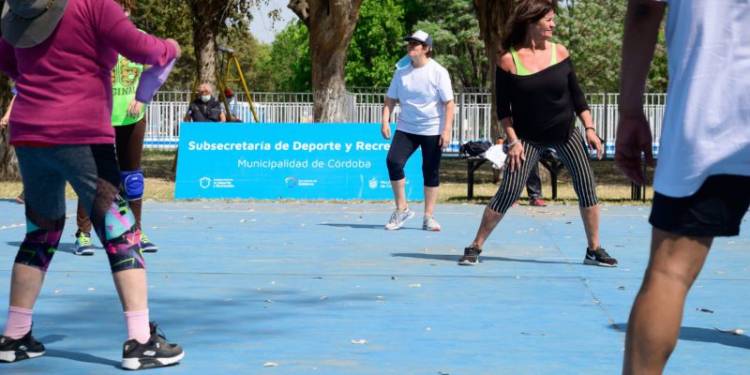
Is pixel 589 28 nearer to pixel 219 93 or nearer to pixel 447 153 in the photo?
pixel 447 153

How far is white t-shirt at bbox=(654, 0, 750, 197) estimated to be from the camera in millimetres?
3303

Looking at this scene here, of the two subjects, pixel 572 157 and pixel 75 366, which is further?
pixel 572 157

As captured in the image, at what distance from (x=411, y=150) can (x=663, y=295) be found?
9619 mm

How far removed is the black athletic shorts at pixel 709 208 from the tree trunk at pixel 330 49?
19.9 metres

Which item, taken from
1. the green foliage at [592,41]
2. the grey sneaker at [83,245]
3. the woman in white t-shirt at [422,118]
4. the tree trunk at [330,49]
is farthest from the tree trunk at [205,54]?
the green foliage at [592,41]

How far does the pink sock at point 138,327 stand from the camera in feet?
18.5

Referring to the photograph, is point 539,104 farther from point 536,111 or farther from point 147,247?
point 147,247

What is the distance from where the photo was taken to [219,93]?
30219 millimetres

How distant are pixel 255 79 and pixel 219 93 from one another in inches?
3373

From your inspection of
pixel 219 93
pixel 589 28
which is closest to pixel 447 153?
pixel 219 93

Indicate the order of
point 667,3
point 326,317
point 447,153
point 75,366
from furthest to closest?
point 447,153 < point 326,317 < point 75,366 < point 667,3

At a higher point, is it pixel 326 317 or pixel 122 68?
pixel 122 68

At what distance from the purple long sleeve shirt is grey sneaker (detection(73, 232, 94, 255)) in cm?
467

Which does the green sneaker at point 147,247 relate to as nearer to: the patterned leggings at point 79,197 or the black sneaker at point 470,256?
the black sneaker at point 470,256
